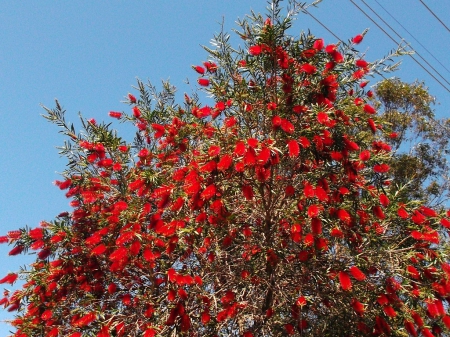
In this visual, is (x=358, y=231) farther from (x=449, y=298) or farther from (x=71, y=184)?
(x=71, y=184)

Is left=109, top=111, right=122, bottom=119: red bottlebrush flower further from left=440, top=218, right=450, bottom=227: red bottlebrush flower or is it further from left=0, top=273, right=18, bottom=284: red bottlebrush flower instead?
left=440, top=218, right=450, bottom=227: red bottlebrush flower

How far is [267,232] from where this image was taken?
18.3ft

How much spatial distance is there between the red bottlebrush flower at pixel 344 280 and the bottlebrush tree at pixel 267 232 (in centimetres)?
2

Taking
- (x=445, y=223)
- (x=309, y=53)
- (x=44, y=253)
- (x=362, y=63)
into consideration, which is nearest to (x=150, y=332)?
(x=44, y=253)

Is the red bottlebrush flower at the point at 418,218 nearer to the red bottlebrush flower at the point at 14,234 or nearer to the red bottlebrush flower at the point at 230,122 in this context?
the red bottlebrush flower at the point at 230,122

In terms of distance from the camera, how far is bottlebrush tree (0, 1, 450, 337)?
529 centimetres

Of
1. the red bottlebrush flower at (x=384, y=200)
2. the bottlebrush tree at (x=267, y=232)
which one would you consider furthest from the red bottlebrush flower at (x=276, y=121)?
the red bottlebrush flower at (x=384, y=200)

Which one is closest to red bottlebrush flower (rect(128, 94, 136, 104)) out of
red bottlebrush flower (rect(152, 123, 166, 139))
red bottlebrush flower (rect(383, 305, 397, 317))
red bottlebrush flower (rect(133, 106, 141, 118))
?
red bottlebrush flower (rect(133, 106, 141, 118))

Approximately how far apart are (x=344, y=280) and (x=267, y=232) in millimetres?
967

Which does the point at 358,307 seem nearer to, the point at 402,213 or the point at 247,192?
the point at 402,213

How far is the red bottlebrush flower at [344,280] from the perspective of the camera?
5.01 meters

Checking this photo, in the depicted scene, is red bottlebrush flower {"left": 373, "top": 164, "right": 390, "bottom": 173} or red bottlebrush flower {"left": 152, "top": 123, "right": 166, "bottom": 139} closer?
red bottlebrush flower {"left": 373, "top": 164, "right": 390, "bottom": 173}

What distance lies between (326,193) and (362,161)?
2.08 ft

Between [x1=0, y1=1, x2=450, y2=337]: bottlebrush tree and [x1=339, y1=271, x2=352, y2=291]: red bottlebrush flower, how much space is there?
0.6 inches
